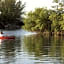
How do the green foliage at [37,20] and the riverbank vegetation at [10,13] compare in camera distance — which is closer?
the green foliage at [37,20]

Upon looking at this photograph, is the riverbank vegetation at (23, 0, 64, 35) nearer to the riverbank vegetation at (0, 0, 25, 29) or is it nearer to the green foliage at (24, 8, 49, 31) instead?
the green foliage at (24, 8, 49, 31)

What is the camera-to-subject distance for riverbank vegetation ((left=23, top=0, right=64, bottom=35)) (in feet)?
219

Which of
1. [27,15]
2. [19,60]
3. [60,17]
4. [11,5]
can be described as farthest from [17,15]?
[19,60]

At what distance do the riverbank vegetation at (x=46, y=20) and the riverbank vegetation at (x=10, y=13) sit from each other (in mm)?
34820

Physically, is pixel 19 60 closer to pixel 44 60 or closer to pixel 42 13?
pixel 44 60

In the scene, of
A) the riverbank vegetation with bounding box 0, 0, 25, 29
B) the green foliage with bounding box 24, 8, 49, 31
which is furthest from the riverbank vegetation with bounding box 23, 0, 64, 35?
the riverbank vegetation with bounding box 0, 0, 25, 29

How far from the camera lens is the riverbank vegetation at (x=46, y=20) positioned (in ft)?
219

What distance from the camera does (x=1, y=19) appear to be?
4171 inches

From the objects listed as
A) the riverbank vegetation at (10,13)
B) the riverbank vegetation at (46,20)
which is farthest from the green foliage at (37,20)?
the riverbank vegetation at (10,13)

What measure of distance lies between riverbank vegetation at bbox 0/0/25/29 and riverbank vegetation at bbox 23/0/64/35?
34.8 m

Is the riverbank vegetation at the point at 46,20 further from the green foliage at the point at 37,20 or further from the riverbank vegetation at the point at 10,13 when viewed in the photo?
the riverbank vegetation at the point at 10,13

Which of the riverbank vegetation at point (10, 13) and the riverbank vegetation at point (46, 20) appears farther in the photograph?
the riverbank vegetation at point (10, 13)

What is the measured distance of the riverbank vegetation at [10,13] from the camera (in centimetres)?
10725

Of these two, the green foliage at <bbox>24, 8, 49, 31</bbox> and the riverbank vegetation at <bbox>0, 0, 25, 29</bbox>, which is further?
the riverbank vegetation at <bbox>0, 0, 25, 29</bbox>
